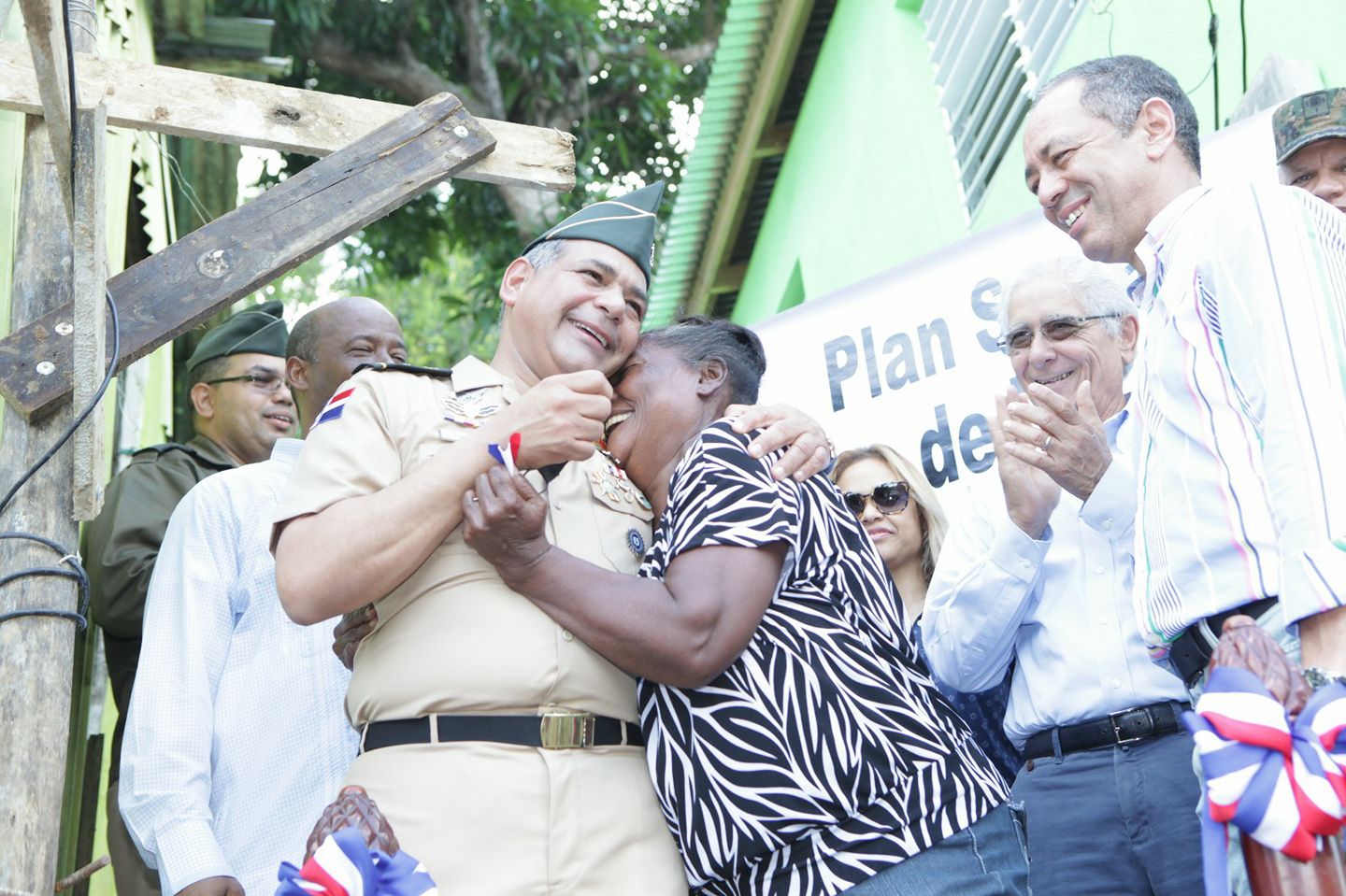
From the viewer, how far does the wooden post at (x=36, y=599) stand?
2939 mm

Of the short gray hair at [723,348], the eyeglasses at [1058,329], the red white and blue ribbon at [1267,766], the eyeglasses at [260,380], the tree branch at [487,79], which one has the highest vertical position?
the tree branch at [487,79]

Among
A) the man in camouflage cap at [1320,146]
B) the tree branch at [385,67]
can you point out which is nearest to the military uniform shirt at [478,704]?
the man in camouflage cap at [1320,146]

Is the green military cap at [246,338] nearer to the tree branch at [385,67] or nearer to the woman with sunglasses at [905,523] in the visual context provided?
the woman with sunglasses at [905,523]

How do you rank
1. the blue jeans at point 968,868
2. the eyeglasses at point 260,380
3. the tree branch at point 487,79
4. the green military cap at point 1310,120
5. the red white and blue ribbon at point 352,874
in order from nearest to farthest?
the red white and blue ribbon at point 352,874 → the blue jeans at point 968,868 → the green military cap at point 1310,120 → the eyeglasses at point 260,380 → the tree branch at point 487,79

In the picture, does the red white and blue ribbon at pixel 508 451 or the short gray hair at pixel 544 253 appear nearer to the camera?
the red white and blue ribbon at pixel 508 451

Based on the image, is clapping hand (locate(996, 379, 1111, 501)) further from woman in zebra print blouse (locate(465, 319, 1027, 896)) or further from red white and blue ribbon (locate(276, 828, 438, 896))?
red white and blue ribbon (locate(276, 828, 438, 896))

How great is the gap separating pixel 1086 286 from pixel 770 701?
5.72ft

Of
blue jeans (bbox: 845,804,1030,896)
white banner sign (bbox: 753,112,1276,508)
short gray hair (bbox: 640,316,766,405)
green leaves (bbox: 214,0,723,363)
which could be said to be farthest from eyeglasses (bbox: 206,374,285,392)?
green leaves (bbox: 214,0,723,363)

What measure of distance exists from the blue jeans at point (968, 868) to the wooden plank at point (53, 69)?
7.30ft

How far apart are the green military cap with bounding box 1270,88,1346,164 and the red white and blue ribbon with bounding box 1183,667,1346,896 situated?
79.1 inches

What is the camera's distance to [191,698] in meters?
3.16

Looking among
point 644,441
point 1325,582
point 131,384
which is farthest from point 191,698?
point 131,384

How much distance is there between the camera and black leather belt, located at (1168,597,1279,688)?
205 cm

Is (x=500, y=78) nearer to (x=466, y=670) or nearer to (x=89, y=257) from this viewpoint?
(x=89, y=257)
